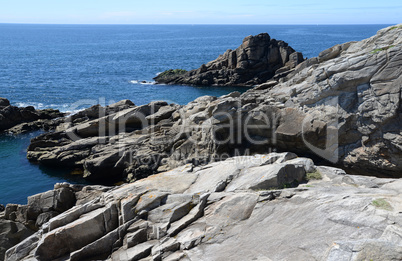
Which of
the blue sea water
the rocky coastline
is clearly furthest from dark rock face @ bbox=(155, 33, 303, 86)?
the rocky coastline

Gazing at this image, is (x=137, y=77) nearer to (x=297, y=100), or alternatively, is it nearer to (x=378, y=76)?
(x=297, y=100)

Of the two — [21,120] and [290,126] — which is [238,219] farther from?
[21,120]

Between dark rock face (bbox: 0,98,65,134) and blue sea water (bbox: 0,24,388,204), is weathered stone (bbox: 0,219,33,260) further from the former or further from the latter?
dark rock face (bbox: 0,98,65,134)

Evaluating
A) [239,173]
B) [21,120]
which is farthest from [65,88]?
[239,173]

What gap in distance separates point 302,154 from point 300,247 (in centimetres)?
2050

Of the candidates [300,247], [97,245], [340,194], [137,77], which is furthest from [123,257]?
[137,77]

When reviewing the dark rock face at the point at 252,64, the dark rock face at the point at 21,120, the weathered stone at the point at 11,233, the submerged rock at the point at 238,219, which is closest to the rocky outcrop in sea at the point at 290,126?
the dark rock face at the point at 21,120

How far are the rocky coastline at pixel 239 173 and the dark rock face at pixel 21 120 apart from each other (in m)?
0.15

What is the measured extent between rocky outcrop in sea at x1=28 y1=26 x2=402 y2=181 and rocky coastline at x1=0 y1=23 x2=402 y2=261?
0.32 ft

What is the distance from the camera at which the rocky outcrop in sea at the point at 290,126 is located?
87.0 ft

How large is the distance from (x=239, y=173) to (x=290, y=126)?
14.6 meters

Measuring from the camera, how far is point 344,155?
28250mm

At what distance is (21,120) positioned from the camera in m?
51.8

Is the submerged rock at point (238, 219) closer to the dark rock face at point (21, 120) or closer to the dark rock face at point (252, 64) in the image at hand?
the dark rock face at point (21, 120)
